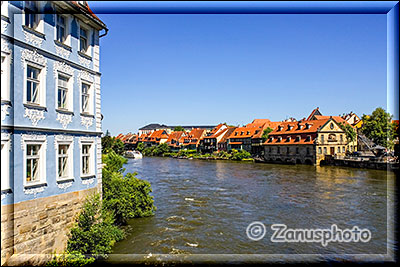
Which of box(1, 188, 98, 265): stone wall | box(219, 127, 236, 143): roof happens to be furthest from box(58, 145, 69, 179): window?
box(219, 127, 236, 143): roof

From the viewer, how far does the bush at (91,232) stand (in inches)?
344

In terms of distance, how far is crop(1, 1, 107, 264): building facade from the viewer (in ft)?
22.3

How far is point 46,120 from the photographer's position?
7754 mm

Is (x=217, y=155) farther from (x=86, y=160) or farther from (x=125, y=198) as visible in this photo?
(x=86, y=160)

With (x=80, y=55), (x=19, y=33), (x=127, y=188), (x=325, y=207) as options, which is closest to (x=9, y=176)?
(x=19, y=33)

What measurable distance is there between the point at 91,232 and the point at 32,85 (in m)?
4.27

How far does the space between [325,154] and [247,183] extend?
74.1 ft

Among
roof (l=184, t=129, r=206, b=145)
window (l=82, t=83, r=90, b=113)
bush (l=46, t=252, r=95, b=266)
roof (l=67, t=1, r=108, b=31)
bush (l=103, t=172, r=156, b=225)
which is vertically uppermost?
roof (l=67, t=1, r=108, b=31)

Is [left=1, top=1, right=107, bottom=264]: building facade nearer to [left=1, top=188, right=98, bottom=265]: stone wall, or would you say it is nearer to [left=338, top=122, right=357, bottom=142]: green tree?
[left=1, top=188, right=98, bottom=265]: stone wall

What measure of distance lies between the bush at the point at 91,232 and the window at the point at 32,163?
198 centimetres

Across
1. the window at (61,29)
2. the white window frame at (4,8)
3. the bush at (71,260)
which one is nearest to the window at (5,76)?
the white window frame at (4,8)

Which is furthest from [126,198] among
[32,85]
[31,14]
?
[31,14]

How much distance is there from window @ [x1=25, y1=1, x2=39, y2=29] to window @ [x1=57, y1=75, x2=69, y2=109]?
1380 mm

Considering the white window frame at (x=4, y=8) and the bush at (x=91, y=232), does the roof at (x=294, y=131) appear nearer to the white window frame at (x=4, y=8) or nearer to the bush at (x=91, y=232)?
the bush at (x=91, y=232)
